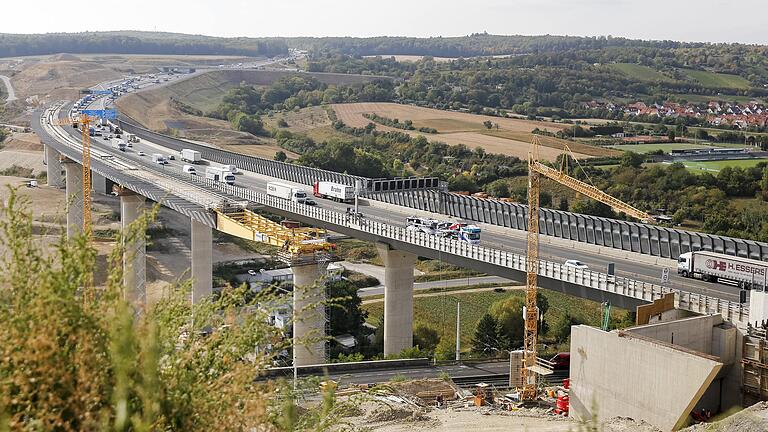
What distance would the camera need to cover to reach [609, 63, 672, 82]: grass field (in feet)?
561

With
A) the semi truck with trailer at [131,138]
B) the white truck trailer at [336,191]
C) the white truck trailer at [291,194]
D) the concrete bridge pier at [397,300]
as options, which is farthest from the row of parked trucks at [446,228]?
the semi truck with trailer at [131,138]

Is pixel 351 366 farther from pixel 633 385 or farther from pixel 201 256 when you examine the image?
pixel 201 256

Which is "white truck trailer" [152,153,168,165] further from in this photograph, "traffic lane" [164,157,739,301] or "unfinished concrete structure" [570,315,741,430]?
"unfinished concrete structure" [570,315,741,430]

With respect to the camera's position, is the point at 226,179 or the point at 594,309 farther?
the point at 226,179

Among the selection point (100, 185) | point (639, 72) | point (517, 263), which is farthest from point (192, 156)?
point (639, 72)

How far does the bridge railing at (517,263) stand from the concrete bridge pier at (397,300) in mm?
1530

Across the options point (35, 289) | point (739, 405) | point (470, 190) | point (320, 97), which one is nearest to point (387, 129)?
point (320, 97)

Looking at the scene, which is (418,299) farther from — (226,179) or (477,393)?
(477,393)

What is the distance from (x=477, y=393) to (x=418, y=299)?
73.9 ft

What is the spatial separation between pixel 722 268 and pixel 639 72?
153 meters

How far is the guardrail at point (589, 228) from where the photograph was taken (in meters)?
37.0

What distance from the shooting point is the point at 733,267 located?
3375 centimetres

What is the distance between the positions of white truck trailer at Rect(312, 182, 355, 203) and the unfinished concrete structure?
25.4 meters

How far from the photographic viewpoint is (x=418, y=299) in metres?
57.0
